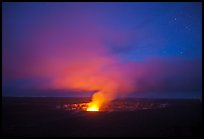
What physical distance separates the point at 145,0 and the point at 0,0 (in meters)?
2.84

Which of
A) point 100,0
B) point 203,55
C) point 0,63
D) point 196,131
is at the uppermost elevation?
point 100,0

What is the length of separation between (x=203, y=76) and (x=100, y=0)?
255cm

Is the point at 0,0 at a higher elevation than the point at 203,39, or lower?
higher

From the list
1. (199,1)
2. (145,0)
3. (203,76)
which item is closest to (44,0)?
(145,0)

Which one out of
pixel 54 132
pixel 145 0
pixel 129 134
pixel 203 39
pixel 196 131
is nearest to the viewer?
pixel 203 39

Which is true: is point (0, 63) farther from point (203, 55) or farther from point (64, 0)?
point (203, 55)

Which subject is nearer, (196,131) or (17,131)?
(196,131)

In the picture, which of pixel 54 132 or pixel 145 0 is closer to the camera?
pixel 145 0

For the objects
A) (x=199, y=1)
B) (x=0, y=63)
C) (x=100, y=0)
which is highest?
(x=100, y=0)

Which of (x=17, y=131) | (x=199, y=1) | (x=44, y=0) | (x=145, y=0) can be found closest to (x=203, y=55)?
(x=199, y=1)

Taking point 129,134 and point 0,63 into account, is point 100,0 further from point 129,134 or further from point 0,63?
point 129,134

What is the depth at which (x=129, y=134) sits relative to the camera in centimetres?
1350

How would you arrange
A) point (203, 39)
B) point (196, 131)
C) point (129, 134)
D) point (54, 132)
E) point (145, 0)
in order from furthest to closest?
point (54, 132), point (129, 134), point (196, 131), point (145, 0), point (203, 39)

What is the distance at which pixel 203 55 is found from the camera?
5.59m
